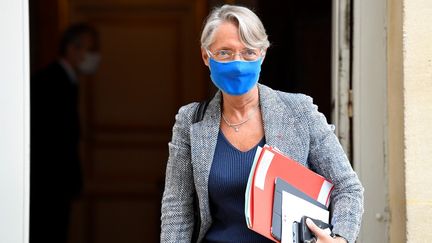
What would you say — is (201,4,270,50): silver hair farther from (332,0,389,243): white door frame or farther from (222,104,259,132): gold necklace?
(332,0,389,243): white door frame

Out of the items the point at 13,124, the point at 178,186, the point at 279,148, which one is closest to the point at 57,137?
the point at 13,124

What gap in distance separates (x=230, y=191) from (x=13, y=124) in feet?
4.02

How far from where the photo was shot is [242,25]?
250cm

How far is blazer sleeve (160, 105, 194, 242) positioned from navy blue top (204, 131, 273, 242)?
0.11 metres

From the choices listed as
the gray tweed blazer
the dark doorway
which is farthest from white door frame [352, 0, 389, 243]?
the dark doorway

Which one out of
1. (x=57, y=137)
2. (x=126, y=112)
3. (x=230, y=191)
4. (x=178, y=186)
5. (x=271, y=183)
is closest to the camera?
(x=271, y=183)

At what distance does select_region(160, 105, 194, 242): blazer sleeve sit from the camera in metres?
2.70

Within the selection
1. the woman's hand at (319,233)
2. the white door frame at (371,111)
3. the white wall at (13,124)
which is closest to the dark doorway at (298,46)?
the white door frame at (371,111)

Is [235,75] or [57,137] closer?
[235,75]

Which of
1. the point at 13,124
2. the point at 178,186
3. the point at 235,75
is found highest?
the point at 235,75

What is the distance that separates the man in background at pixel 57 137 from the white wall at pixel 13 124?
2664 millimetres

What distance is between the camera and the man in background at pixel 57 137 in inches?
242

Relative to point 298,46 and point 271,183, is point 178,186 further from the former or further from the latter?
point 298,46

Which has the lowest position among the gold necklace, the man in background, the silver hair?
the man in background
